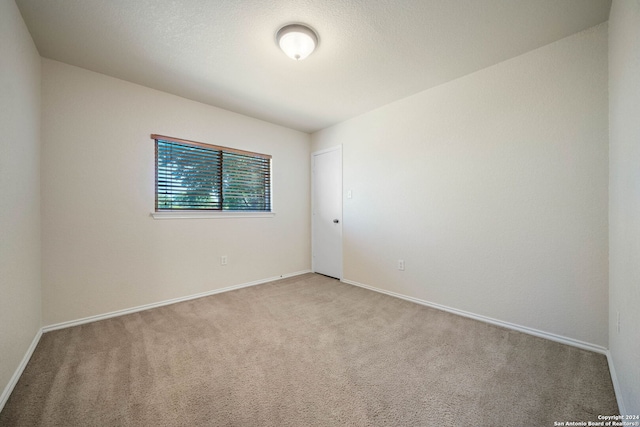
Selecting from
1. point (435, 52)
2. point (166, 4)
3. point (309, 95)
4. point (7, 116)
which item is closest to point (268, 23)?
point (166, 4)

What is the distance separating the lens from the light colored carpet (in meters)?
1.29

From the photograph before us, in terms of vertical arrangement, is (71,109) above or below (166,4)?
below

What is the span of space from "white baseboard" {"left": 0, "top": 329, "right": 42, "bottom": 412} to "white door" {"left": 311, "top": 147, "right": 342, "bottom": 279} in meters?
3.14

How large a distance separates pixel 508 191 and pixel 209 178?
3.29 meters

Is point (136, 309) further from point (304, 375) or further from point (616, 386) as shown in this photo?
point (616, 386)

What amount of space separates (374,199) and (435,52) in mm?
1718

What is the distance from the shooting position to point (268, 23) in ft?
5.88

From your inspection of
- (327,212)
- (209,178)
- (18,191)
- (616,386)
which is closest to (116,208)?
(18,191)

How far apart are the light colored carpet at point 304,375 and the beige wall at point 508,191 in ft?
1.20

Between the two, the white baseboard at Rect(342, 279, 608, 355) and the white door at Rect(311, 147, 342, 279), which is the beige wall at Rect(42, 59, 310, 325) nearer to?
the white door at Rect(311, 147, 342, 279)

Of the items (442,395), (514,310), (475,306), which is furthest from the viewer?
(475,306)

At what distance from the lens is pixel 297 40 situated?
1.88 meters

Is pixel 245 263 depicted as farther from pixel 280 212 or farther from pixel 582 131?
pixel 582 131

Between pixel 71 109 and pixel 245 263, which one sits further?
pixel 245 263
